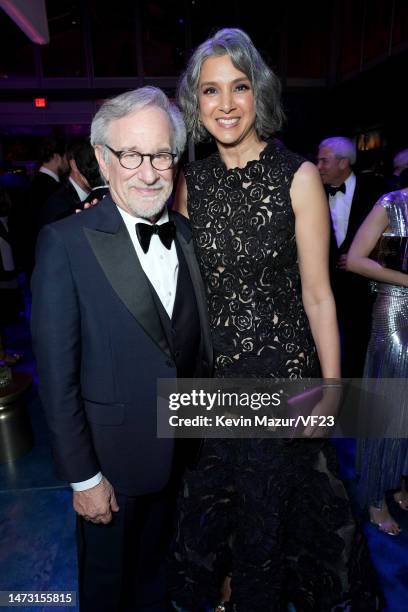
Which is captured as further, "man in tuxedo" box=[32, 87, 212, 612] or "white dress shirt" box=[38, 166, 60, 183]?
"white dress shirt" box=[38, 166, 60, 183]

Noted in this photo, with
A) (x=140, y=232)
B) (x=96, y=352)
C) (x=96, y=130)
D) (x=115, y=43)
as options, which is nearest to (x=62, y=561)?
(x=96, y=352)

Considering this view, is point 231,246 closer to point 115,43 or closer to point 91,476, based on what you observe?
point 91,476

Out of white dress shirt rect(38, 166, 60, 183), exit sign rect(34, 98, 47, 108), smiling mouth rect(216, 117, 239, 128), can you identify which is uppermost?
exit sign rect(34, 98, 47, 108)

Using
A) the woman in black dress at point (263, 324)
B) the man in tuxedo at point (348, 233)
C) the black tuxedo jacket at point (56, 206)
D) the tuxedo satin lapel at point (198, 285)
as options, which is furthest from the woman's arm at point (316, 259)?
the black tuxedo jacket at point (56, 206)

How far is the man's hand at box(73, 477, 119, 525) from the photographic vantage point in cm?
139

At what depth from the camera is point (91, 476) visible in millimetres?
1379

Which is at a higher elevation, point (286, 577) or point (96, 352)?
point (96, 352)

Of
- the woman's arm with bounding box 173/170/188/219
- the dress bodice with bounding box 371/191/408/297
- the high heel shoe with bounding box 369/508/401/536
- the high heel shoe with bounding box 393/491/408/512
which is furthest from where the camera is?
the high heel shoe with bounding box 393/491/408/512

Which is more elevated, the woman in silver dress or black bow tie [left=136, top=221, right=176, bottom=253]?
black bow tie [left=136, top=221, right=176, bottom=253]

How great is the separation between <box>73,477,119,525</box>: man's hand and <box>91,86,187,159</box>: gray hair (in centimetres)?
109

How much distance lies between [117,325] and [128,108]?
0.64 metres

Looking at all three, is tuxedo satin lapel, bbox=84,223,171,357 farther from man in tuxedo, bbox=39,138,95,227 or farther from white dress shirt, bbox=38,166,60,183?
white dress shirt, bbox=38,166,60,183

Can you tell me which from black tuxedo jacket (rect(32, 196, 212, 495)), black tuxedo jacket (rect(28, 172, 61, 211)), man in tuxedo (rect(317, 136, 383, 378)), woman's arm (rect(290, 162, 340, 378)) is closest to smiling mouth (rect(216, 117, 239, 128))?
woman's arm (rect(290, 162, 340, 378))

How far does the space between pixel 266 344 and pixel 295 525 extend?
0.71 m
